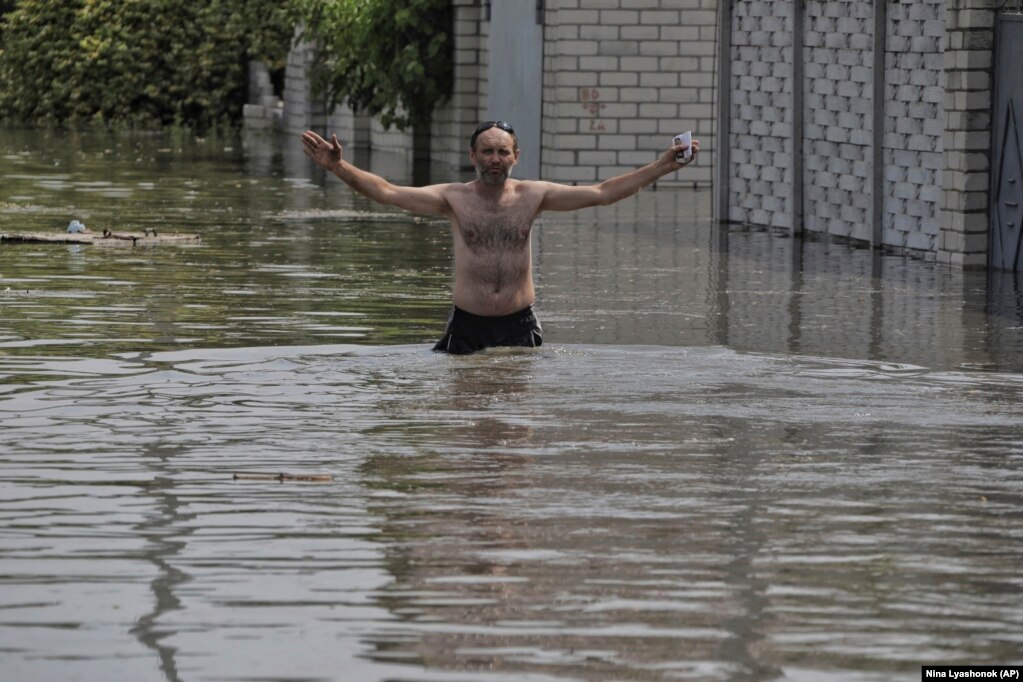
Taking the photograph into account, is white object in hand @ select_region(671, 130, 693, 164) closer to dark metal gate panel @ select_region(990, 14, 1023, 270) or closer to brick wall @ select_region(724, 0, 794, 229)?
dark metal gate panel @ select_region(990, 14, 1023, 270)

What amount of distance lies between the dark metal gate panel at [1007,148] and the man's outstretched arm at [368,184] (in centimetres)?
777

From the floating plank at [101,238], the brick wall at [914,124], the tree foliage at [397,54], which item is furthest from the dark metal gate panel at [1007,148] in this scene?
the tree foliage at [397,54]

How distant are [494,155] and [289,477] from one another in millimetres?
4165

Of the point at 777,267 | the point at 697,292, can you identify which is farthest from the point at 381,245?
the point at 697,292

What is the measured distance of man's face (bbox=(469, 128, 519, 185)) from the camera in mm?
12795

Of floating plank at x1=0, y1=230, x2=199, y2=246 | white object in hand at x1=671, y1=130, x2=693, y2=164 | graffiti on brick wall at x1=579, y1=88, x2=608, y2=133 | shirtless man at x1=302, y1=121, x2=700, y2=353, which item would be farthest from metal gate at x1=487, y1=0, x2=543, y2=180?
white object in hand at x1=671, y1=130, x2=693, y2=164

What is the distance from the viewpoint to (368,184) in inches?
494

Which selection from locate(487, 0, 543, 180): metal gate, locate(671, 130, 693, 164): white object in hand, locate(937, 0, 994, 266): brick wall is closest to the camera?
locate(671, 130, 693, 164): white object in hand

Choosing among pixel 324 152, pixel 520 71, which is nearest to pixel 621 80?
pixel 520 71

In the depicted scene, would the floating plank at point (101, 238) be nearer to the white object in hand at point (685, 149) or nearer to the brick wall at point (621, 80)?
the white object in hand at point (685, 149)

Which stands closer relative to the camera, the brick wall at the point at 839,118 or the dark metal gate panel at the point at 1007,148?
the dark metal gate panel at the point at 1007,148

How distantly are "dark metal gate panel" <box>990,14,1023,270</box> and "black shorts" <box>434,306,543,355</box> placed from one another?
24.7ft

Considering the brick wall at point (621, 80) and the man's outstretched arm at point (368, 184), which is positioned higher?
the brick wall at point (621, 80)

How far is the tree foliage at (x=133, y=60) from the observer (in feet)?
176
